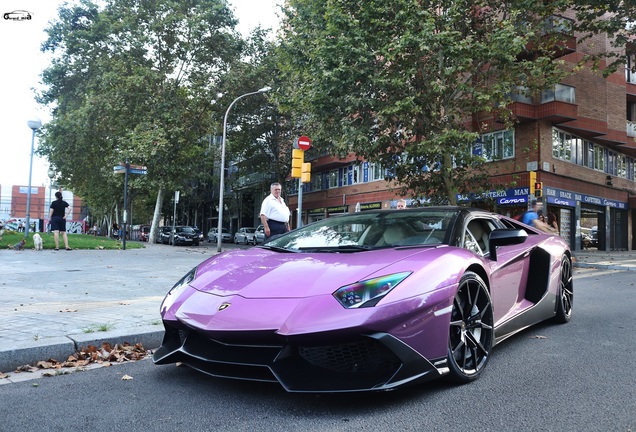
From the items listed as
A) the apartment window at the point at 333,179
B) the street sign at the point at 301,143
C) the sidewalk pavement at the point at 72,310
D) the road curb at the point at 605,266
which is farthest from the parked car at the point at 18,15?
the apartment window at the point at 333,179

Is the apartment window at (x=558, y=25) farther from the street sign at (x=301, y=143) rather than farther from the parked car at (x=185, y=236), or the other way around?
the parked car at (x=185, y=236)

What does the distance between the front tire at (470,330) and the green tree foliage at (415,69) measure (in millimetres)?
12093

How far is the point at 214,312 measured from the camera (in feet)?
8.96

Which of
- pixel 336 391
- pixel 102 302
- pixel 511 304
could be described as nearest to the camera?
pixel 336 391

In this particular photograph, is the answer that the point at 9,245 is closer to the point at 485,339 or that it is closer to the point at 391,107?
the point at 391,107

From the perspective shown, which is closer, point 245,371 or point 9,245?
point 245,371

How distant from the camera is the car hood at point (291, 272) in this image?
9.01ft


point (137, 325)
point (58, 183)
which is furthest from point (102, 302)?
point (58, 183)

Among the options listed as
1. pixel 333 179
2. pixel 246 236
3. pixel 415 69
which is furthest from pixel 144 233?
pixel 415 69

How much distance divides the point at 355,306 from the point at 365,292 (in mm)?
114

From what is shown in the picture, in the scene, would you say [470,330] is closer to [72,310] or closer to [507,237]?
[507,237]

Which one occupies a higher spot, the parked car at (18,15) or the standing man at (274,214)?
the parked car at (18,15)

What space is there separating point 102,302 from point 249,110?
28.2 m

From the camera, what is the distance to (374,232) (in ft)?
12.3
